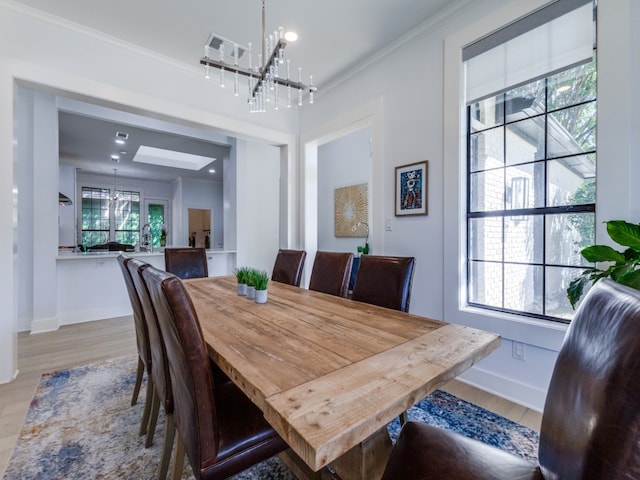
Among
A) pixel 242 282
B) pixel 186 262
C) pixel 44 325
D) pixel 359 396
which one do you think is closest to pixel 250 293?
pixel 242 282

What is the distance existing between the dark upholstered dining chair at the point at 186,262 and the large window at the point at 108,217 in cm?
629

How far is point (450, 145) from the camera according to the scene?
2.33 metres

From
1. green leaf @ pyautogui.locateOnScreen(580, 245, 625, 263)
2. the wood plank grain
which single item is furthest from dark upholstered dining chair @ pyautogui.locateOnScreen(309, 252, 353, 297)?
green leaf @ pyautogui.locateOnScreen(580, 245, 625, 263)

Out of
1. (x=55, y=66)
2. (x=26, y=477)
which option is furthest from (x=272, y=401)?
(x=55, y=66)

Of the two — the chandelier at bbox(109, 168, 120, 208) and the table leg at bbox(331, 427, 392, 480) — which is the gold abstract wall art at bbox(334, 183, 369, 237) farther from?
the chandelier at bbox(109, 168, 120, 208)

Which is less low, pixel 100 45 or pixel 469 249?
pixel 100 45

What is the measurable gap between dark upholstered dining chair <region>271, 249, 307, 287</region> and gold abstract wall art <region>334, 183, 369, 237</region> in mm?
2532

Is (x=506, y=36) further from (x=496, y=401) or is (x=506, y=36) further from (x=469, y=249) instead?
(x=496, y=401)

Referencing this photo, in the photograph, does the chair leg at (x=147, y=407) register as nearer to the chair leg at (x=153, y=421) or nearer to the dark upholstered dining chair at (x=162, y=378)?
the chair leg at (x=153, y=421)

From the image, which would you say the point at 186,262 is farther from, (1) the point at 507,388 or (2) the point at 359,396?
(1) the point at 507,388

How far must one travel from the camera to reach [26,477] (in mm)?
1391

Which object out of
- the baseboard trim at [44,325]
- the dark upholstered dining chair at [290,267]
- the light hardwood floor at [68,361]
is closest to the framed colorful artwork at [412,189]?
the dark upholstered dining chair at [290,267]

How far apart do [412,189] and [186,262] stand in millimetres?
2373

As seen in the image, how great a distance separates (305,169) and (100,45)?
2.34 meters
